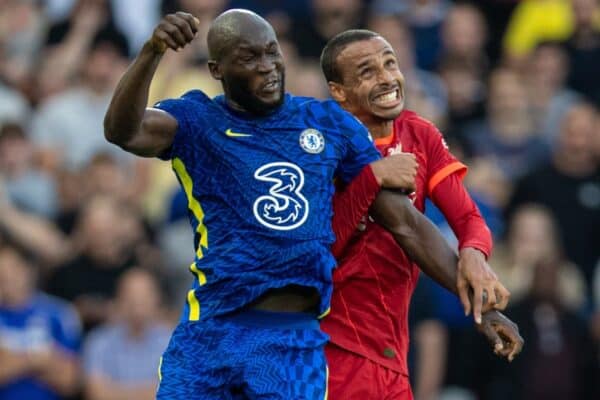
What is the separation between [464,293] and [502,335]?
0.23 metres

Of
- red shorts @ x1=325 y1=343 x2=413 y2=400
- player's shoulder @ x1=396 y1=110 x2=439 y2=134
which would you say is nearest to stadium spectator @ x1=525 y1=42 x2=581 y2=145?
player's shoulder @ x1=396 y1=110 x2=439 y2=134

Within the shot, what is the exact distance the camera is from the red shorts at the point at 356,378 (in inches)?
263

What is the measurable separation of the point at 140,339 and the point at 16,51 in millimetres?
3695

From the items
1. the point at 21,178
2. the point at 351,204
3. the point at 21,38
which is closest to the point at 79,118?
the point at 21,178

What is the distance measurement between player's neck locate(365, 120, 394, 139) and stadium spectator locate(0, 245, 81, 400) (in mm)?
4666

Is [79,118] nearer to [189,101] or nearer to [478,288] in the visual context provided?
[189,101]

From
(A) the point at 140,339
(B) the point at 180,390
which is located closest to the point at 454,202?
(B) the point at 180,390

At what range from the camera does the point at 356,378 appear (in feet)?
22.0

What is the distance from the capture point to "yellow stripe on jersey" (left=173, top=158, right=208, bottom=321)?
618cm

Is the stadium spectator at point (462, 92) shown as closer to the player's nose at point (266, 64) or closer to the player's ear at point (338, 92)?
the player's ear at point (338, 92)

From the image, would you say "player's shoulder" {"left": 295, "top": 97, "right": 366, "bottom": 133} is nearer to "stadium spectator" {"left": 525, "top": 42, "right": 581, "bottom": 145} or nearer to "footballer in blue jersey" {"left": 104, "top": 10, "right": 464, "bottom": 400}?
"footballer in blue jersey" {"left": 104, "top": 10, "right": 464, "bottom": 400}

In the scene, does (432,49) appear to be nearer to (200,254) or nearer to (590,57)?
(590,57)

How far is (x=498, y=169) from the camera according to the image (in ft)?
40.5

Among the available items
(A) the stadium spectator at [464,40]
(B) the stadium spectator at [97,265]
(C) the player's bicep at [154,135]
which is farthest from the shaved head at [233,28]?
(A) the stadium spectator at [464,40]
